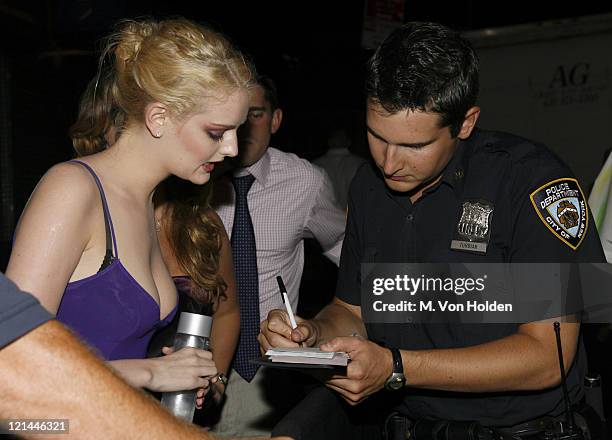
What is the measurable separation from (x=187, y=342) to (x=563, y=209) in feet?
3.44

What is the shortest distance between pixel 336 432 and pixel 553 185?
883mm

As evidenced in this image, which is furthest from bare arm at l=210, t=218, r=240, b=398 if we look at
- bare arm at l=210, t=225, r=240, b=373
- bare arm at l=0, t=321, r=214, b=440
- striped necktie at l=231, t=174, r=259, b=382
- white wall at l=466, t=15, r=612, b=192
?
white wall at l=466, t=15, r=612, b=192

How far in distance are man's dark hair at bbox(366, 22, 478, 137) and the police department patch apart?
337 mm

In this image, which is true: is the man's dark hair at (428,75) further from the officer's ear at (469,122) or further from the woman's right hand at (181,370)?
the woman's right hand at (181,370)

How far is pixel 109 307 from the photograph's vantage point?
1.57 meters

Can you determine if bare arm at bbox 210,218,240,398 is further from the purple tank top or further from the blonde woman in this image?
the purple tank top

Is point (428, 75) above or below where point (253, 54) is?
above

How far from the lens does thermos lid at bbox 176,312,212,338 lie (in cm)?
159

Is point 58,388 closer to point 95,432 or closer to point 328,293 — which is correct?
point 95,432

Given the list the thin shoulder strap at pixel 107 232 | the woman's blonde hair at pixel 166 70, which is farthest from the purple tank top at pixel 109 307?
the woman's blonde hair at pixel 166 70

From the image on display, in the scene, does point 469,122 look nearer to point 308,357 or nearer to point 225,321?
point 308,357

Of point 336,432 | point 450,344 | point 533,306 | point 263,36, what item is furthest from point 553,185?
point 263,36

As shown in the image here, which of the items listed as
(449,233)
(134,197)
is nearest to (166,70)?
(134,197)

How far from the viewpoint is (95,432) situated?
2.61 feet
